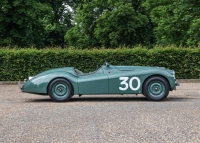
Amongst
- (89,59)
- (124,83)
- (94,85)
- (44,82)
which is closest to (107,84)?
(94,85)

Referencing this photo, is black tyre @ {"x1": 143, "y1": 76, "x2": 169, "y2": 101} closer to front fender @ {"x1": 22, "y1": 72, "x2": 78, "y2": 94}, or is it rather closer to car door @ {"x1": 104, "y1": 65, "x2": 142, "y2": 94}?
car door @ {"x1": 104, "y1": 65, "x2": 142, "y2": 94}

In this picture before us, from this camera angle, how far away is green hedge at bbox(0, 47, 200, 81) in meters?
Answer: 18.8

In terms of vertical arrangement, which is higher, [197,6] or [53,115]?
[197,6]

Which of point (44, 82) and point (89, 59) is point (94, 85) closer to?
point (44, 82)

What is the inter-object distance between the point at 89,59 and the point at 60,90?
8.64 m

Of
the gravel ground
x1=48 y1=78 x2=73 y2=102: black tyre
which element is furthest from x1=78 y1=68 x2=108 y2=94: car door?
the gravel ground

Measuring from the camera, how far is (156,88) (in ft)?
34.7

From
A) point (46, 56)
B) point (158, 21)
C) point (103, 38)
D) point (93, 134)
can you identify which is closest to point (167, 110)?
point (93, 134)

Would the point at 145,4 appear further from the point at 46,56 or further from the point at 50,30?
the point at 46,56

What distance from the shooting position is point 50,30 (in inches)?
1694

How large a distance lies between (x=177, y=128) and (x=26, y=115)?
3.17 m

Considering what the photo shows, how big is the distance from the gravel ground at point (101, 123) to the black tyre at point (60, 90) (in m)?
1.05

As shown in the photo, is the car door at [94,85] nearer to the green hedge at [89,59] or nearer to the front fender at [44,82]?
the front fender at [44,82]

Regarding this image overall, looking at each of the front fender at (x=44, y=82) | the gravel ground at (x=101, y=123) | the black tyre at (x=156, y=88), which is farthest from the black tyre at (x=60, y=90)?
the black tyre at (x=156, y=88)
